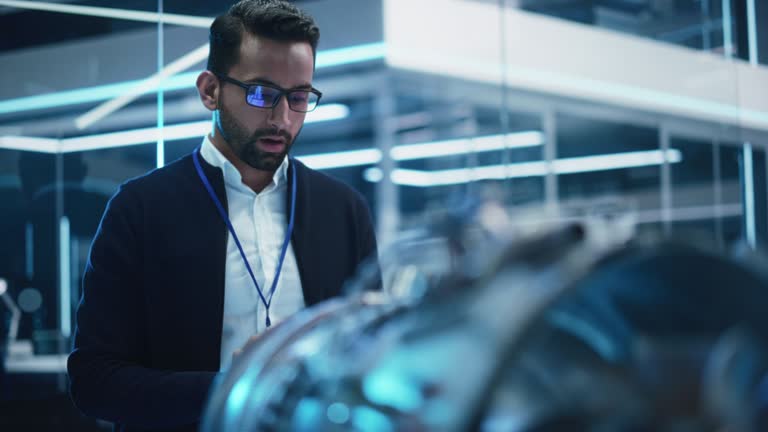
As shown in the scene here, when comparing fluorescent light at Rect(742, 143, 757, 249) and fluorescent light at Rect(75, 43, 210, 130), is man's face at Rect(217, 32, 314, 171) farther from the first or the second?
fluorescent light at Rect(742, 143, 757, 249)

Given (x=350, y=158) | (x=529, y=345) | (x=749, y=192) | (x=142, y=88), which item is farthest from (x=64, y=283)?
(x=350, y=158)

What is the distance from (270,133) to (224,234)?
0.19 meters

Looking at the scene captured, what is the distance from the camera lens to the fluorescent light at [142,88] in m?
2.61

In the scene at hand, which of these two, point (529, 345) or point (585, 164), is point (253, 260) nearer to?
point (529, 345)

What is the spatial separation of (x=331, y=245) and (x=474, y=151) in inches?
183

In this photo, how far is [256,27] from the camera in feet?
3.82

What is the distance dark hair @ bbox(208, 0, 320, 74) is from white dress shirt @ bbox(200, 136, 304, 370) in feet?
0.58

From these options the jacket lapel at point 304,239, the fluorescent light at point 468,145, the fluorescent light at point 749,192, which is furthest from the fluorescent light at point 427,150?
the jacket lapel at point 304,239

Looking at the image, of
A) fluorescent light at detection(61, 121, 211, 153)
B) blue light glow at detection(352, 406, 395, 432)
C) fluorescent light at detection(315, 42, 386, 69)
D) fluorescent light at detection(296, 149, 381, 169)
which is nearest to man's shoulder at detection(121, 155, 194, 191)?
blue light glow at detection(352, 406, 395, 432)

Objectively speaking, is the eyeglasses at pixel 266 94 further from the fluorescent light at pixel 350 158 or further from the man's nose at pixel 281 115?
the fluorescent light at pixel 350 158

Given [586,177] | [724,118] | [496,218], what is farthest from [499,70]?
[496,218]

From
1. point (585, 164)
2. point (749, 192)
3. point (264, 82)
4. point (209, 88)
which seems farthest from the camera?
point (585, 164)

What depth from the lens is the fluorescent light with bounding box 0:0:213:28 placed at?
8.52 feet

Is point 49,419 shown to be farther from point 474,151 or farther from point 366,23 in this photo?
point 474,151
